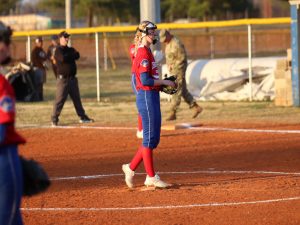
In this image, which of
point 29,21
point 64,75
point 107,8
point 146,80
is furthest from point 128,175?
point 29,21

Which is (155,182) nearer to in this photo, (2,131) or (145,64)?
(145,64)

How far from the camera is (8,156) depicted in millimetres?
6418

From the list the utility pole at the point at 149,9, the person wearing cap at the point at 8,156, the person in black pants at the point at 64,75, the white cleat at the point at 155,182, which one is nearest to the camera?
the person wearing cap at the point at 8,156

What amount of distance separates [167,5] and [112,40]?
22.7 meters

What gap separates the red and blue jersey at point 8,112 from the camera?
640cm

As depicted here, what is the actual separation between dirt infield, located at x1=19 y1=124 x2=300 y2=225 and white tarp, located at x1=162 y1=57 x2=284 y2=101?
7.05 m

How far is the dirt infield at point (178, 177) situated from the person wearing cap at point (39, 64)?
377 inches

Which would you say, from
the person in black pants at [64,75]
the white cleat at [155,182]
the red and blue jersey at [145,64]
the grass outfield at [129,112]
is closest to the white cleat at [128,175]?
the white cleat at [155,182]

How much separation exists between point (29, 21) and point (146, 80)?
84.2m

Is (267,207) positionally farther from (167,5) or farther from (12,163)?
(167,5)

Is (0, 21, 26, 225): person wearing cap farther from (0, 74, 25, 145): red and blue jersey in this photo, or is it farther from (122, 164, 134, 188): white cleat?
(122, 164, 134, 188): white cleat

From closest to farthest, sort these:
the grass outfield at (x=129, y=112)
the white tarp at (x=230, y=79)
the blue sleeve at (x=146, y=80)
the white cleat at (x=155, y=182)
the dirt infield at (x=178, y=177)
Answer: the dirt infield at (x=178, y=177)
the blue sleeve at (x=146, y=80)
the white cleat at (x=155, y=182)
the grass outfield at (x=129, y=112)
the white tarp at (x=230, y=79)

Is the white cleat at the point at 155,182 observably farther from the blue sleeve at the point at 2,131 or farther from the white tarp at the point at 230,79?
the white tarp at the point at 230,79

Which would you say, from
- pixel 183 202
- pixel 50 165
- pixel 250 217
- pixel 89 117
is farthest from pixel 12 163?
pixel 89 117
